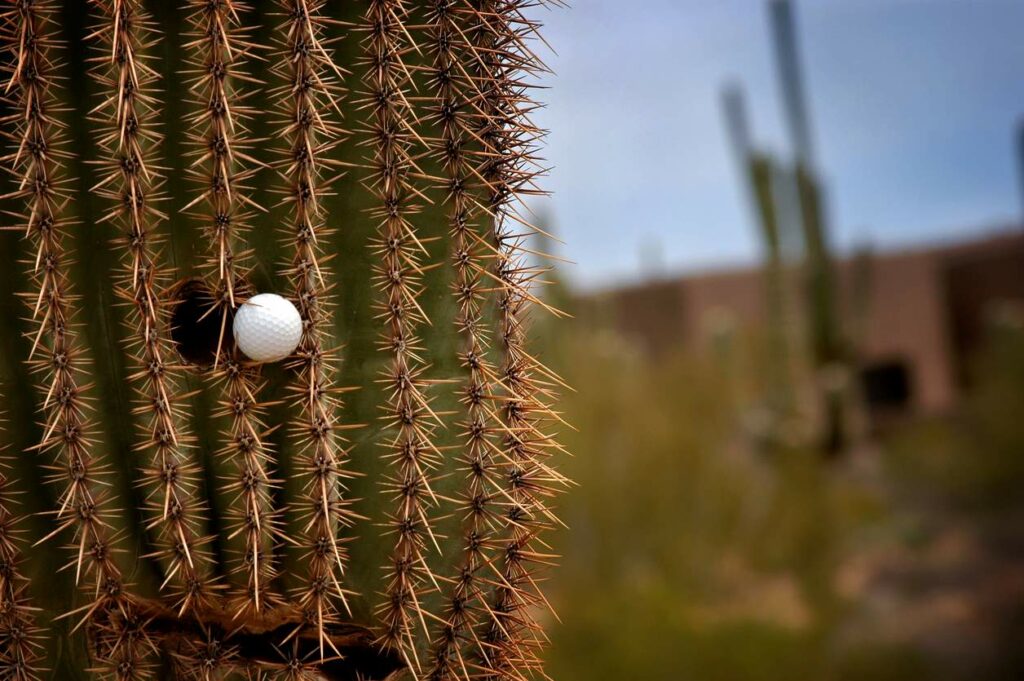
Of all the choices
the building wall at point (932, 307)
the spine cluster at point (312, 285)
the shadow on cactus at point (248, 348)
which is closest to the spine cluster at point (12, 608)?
the shadow on cactus at point (248, 348)

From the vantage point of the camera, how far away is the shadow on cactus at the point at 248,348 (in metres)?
0.75

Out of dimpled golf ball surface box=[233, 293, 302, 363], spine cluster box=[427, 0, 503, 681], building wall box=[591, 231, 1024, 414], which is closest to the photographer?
dimpled golf ball surface box=[233, 293, 302, 363]

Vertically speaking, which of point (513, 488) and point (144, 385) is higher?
point (144, 385)

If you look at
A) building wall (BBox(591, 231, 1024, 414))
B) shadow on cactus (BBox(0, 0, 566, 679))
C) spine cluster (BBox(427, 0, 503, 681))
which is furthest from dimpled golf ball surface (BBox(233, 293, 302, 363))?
building wall (BBox(591, 231, 1024, 414))

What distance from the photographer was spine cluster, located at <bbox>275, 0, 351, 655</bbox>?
74 centimetres

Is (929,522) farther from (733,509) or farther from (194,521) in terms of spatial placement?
(194,521)

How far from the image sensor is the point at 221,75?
2.41 ft

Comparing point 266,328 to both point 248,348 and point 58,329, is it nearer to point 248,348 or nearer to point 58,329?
point 248,348

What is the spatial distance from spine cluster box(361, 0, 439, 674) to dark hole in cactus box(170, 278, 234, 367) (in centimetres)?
13

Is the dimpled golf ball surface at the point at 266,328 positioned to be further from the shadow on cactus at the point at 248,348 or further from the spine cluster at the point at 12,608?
the spine cluster at the point at 12,608

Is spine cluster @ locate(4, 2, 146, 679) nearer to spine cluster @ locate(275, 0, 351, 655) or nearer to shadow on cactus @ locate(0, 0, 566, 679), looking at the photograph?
shadow on cactus @ locate(0, 0, 566, 679)

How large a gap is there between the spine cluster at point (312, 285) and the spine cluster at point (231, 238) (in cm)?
3

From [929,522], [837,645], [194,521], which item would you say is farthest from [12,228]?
[929,522]

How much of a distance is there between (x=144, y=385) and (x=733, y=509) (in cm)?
376
